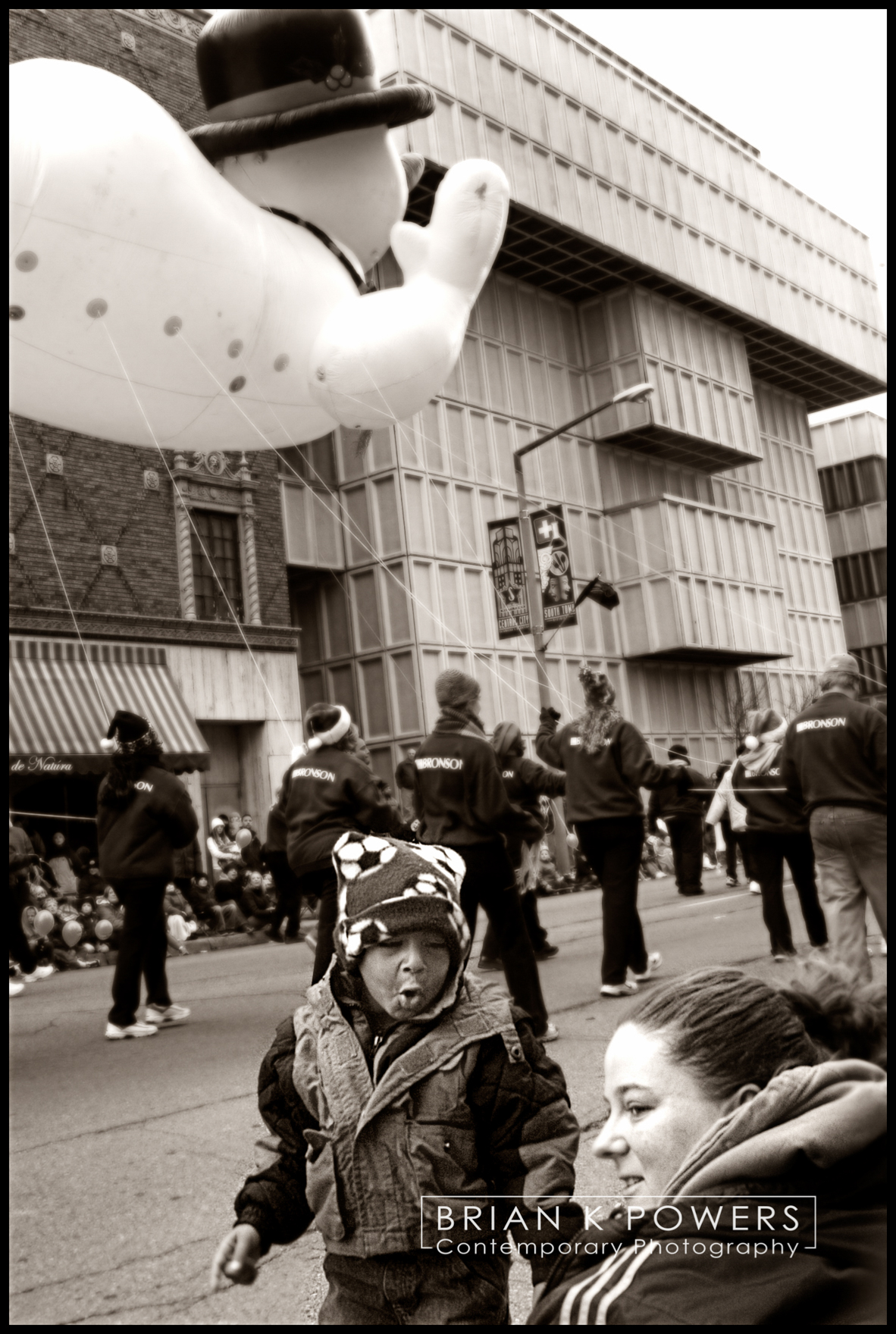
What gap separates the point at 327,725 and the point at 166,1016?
2349 millimetres

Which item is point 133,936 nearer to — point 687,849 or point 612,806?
point 612,806

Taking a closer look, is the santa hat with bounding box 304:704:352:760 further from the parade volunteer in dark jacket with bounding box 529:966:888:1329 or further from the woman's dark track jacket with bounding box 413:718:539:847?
the parade volunteer in dark jacket with bounding box 529:966:888:1329

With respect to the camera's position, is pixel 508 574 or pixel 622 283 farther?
pixel 622 283

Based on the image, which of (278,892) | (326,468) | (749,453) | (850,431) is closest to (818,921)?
(278,892)

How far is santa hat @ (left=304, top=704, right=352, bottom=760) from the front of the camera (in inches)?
276

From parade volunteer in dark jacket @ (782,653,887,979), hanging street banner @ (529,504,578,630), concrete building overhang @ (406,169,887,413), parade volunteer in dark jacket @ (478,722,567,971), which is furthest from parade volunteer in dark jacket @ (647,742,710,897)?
concrete building overhang @ (406,169,887,413)

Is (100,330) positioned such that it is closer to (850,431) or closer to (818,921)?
(818,921)

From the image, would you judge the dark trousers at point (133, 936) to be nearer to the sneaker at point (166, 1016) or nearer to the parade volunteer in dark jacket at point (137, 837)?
the parade volunteer in dark jacket at point (137, 837)

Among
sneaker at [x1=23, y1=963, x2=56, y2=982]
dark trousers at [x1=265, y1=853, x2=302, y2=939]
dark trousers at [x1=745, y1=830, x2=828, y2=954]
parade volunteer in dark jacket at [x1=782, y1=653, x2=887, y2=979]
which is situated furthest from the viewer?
sneaker at [x1=23, y1=963, x2=56, y2=982]

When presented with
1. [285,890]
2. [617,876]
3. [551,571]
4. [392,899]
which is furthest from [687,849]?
[392,899]

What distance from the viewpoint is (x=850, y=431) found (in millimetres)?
44469

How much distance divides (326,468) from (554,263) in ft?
26.2

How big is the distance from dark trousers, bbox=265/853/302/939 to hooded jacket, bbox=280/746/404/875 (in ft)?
8.18

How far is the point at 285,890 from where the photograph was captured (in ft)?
33.6
